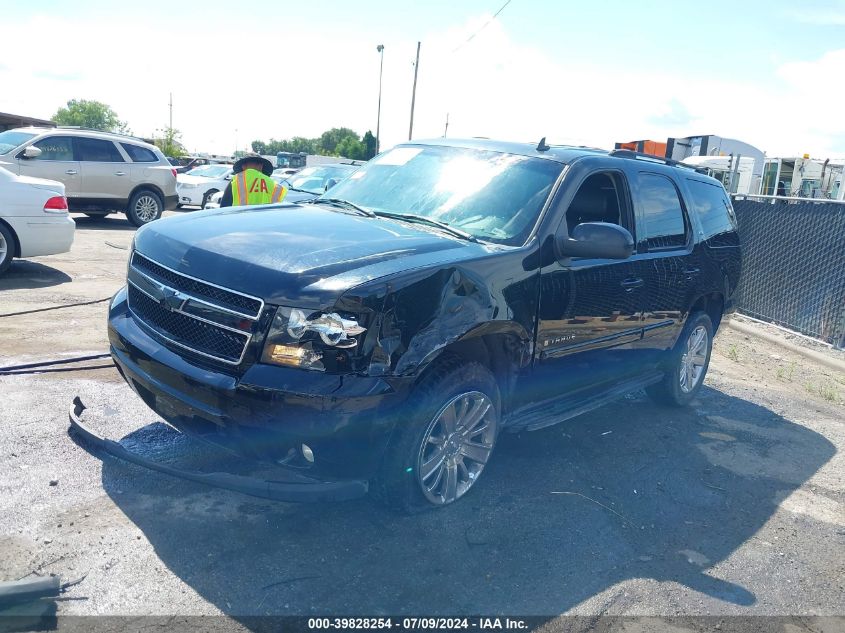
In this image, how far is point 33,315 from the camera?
6891 millimetres

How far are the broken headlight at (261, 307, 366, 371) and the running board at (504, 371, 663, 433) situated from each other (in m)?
1.49

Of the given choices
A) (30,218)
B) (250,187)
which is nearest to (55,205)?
(30,218)

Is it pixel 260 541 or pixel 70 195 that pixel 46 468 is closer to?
pixel 260 541

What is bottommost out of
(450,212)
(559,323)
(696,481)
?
(696,481)

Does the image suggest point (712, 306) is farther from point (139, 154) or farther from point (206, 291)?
point (139, 154)

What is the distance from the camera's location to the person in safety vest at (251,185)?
27.9 ft

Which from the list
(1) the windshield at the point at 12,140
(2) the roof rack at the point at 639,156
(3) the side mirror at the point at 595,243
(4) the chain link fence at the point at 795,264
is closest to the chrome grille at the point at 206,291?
(3) the side mirror at the point at 595,243

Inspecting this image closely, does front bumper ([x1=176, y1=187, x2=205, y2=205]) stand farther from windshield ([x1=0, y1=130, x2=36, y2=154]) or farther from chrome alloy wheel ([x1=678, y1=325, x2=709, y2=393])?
chrome alloy wheel ([x1=678, y1=325, x2=709, y2=393])

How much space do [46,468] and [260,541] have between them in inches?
52.7

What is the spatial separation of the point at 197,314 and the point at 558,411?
2.30 metres

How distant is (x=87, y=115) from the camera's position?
121 metres

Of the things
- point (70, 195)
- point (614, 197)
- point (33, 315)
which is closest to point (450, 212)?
point (614, 197)

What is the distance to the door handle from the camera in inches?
194

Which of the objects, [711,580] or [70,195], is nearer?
[711,580]
